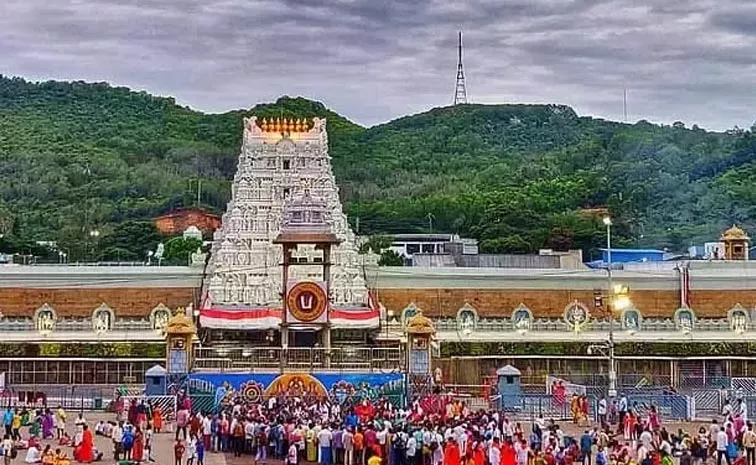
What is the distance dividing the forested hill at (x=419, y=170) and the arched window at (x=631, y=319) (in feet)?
108

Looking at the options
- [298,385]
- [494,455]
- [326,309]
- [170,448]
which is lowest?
[170,448]

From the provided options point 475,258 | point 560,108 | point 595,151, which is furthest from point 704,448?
point 560,108

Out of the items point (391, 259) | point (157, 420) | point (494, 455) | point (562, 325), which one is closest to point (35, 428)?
point (157, 420)

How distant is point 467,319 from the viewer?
133 feet

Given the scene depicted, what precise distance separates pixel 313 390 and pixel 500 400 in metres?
5.16

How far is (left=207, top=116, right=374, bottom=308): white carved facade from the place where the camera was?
1603 inches

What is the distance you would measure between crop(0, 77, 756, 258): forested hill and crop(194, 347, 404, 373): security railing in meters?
42.4

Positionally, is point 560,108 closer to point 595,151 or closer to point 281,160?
point 595,151

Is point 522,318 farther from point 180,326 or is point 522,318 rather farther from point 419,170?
point 419,170

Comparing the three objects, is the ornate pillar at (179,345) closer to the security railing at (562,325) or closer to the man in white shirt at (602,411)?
the security railing at (562,325)

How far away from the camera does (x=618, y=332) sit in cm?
3934

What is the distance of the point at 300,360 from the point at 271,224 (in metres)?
12.3

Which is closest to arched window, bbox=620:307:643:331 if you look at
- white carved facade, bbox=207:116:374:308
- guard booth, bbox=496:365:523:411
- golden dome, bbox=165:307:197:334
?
guard booth, bbox=496:365:523:411

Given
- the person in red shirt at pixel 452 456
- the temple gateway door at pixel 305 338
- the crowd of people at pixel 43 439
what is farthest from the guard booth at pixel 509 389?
the crowd of people at pixel 43 439
